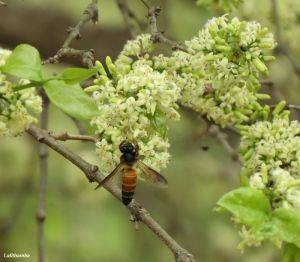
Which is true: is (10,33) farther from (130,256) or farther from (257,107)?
(257,107)

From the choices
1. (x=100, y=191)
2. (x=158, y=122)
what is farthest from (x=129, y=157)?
(x=100, y=191)

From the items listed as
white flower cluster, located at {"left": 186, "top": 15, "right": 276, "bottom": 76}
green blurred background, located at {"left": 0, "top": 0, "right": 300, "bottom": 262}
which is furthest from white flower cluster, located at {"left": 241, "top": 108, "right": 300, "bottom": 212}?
green blurred background, located at {"left": 0, "top": 0, "right": 300, "bottom": 262}

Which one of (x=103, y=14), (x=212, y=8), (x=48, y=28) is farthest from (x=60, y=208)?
(x=212, y=8)

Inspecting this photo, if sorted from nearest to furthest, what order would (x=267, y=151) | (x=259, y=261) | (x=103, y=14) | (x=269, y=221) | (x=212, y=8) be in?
1. (x=269, y=221)
2. (x=267, y=151)
3. (x=212, y=8)
4. (x=259, y=261)
5. (x=103, y=14)

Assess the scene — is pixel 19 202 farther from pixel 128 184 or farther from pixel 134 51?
pixel 128 184

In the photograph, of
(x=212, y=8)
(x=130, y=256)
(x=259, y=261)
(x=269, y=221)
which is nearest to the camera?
(x=269, y=221)

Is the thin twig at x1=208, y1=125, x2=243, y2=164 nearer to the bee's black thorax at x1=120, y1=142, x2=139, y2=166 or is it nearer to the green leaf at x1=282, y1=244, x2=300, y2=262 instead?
the bee's black thorax at x1=120, y1=142, x2=139, y2=166
